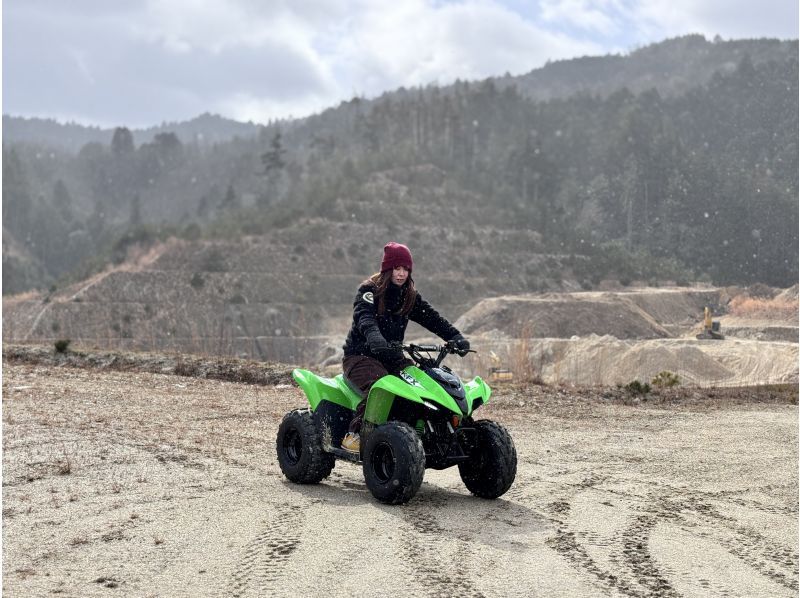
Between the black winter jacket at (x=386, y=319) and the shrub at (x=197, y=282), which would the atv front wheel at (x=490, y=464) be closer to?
the black winter jacket at (x=386, y=319)

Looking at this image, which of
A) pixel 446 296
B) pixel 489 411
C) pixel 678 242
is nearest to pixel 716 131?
pixel 678 242

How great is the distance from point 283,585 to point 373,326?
2.78 meters

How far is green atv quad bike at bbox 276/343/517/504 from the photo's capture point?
720 centimetres

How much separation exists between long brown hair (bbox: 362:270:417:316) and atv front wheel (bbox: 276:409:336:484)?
1300mm

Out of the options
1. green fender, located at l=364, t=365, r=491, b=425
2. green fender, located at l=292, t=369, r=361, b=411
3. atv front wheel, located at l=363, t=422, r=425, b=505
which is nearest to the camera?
atv front wheel, located at l=363, t=422, r=425, b=505

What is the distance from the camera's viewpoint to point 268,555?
5844mm

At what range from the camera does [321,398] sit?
328 inches

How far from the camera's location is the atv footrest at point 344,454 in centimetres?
785

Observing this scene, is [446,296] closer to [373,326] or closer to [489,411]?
[489,411]

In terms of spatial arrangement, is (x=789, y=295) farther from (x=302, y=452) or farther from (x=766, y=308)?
(x=302, y=452)

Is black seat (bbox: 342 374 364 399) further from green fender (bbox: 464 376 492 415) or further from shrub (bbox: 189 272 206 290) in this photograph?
shrub (bbox: 189 272 206 290)

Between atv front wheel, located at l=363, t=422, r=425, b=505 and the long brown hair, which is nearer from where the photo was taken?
atv front wheel, located at l=363, t=422, r=425, b=505

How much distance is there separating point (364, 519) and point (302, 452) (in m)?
1.51

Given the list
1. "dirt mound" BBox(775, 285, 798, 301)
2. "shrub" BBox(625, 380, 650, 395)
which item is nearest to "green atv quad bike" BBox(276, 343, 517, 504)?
"shrub" BBox(625, 380, 650, 395)
